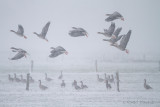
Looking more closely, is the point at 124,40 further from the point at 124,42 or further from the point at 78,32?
the point at 78,32

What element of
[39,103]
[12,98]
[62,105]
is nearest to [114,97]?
[62,105]

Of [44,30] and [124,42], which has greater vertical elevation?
[44,30]

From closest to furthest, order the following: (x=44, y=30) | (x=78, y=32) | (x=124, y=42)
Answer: (x=78, y=32), (x=124, y=42), (x=44, y=30)

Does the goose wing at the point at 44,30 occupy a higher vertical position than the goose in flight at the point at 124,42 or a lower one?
higher

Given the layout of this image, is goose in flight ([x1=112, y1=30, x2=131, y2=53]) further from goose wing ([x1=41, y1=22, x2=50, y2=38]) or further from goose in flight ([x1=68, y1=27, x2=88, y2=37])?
goose wing ([x1=41, y1=22, x2=50, y2=38])

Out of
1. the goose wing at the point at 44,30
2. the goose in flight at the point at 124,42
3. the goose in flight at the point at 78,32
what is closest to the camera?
the goose in flight at the point at 78,32

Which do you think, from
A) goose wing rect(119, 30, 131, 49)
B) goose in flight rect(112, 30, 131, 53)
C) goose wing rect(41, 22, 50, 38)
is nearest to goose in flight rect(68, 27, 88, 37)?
goose in flight rect(112, 30, 131, 53)

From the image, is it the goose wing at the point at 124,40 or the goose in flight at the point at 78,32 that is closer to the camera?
the goose in flight at the point at 78,32

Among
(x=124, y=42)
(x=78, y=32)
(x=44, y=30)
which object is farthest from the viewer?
(x=44, y=30)

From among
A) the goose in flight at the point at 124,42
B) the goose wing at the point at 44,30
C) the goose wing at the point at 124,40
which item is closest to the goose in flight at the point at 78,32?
the goose in flight at the point at 124,42

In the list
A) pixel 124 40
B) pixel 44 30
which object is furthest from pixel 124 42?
pixel 44 30

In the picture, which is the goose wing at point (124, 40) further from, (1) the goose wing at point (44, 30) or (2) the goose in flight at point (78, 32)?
(1) the goose wing at point (44, 30)

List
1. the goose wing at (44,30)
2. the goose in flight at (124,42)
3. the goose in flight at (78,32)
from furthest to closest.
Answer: the goose wing at (44,30) < the goose in flight at (124,42) < the goose in flight at (78,32)

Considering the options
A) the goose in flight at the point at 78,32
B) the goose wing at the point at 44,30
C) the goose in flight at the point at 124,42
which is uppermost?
the goose wing at the point at 44,30
